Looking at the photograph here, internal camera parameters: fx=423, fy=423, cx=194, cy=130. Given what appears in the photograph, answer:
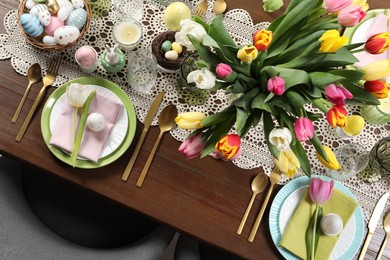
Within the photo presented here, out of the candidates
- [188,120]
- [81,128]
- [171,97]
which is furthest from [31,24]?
[188,120]

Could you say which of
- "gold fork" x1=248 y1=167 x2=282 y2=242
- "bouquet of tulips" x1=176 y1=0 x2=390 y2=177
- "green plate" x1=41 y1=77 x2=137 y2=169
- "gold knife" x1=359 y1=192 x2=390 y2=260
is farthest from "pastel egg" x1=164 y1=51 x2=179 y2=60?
"gold knife" x1=359 y1=192 x2=390 y2=260

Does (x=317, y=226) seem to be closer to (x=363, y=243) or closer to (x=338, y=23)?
(x=363, y=243)

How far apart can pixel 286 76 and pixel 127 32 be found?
18.8 inches

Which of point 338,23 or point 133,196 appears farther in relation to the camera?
point 133,196

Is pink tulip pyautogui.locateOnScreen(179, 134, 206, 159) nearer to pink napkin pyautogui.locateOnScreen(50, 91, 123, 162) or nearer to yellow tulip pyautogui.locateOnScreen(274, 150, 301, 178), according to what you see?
yellow tulip pyautogui.locateOnScreen(274, 150, 301, 178)

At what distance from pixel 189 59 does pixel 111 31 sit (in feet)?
0.72

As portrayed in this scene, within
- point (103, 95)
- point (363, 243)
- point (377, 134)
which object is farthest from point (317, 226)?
point (103, 95)

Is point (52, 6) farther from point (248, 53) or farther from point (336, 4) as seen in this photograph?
point (336, 4)

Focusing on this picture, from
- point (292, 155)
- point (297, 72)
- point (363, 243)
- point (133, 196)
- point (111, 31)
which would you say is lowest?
point (133, 196)

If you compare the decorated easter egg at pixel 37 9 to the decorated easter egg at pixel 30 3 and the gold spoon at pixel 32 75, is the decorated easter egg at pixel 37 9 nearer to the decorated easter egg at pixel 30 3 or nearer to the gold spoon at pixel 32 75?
the decorated easter egg at pixel 30 3

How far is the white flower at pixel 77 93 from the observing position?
3.10 ft

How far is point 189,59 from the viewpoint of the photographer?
1000mm

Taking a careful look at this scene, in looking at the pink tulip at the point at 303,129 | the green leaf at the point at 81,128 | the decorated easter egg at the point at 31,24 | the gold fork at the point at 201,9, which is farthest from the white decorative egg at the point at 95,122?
the pink tulip at the point at 303,129

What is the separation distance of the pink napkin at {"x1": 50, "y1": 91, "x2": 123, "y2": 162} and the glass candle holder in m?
0.14
